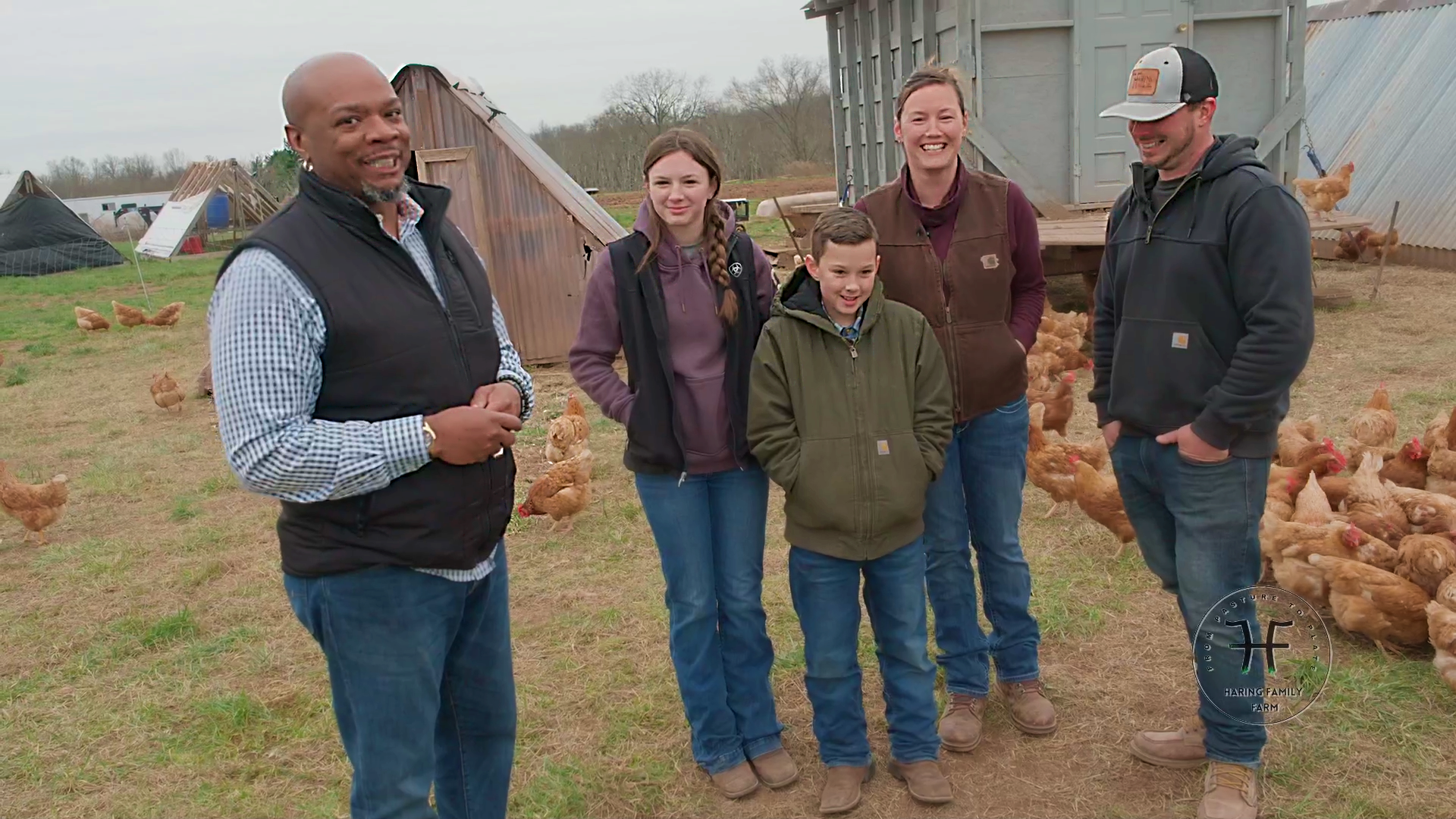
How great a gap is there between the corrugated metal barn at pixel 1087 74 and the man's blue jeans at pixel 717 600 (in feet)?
26.0

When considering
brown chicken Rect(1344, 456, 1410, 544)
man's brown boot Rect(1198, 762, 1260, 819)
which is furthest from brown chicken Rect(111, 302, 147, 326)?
man's brown boot Rect(1198, 762, 1260, 819)

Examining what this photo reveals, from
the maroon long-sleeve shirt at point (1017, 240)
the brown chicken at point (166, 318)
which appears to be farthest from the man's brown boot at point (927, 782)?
the brown chicken at point (166, 318)

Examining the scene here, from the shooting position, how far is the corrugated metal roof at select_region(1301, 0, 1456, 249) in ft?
41.2

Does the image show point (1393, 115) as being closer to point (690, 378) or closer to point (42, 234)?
point (690, 378)

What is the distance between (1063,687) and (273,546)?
4593mm

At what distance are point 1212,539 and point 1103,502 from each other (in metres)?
2.18

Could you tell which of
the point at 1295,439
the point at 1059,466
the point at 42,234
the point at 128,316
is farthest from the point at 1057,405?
the point at 42,234

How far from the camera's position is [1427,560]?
3785mm

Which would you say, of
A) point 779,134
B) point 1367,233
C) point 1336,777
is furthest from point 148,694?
point 779,134

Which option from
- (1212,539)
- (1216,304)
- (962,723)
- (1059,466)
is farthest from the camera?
(1059,466)

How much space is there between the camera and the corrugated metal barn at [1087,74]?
33.3 feet

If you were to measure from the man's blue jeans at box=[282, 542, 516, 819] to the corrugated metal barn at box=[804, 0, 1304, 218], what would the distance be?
886 centimetres

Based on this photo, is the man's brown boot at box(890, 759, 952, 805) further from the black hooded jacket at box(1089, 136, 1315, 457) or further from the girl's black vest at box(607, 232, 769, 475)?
the black hooded jacket at box(1089, 136, 1315, 457)

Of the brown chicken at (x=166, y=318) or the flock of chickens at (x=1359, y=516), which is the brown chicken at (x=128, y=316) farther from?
the flock of chickens at (x=1359, y=516)
